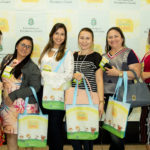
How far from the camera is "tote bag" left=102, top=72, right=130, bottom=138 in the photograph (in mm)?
1984

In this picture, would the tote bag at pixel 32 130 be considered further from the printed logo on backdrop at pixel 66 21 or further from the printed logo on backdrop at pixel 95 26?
the printed logo on backdrop at pixel 95 26

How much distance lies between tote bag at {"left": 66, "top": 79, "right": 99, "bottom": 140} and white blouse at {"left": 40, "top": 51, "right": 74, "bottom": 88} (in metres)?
0.27

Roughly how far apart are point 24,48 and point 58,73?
0.53m

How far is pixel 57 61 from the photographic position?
2.21 m

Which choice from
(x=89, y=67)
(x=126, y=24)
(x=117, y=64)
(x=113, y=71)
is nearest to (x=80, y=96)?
(x=89, y=67)

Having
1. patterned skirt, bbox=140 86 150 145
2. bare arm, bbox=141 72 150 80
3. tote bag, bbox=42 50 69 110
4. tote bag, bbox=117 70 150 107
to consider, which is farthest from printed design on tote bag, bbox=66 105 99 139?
bare arm, bbox=141 72 150 80

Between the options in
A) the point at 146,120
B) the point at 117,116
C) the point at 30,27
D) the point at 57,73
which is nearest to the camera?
the point at 117,116

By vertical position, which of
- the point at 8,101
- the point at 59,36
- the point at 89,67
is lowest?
the point at 8,101

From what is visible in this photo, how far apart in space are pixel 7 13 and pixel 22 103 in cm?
161

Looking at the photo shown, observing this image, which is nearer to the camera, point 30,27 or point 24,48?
point 24,48

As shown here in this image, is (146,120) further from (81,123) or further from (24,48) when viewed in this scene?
(24,48)

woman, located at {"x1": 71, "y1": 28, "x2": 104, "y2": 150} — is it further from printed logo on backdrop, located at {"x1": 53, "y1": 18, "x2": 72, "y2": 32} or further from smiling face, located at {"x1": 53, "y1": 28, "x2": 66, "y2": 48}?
printed logo on backdrop, located at {"x1": 53, "y1": 18, "x2": 72, "y2": 32}

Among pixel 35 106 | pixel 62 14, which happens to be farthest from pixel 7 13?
pixel 35 106

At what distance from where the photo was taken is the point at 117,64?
7.37ft
